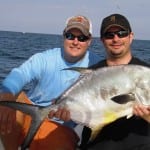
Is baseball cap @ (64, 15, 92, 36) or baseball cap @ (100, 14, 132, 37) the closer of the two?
baseball cap @ (100, 14, 132, 37)

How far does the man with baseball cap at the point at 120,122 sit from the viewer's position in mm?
5242

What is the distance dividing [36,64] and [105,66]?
3.74 ft

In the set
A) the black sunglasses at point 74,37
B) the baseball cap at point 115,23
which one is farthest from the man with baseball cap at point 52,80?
the baseball cap at point 115,23

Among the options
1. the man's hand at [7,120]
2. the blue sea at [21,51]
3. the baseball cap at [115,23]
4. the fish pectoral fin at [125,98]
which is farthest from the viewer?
the blue sea at [21,51]

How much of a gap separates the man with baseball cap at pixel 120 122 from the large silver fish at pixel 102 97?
0.91 ft

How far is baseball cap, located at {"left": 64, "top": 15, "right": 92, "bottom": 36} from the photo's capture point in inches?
236

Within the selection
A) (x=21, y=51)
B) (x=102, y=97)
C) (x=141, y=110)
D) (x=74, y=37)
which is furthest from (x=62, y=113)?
(x=21, y=51)

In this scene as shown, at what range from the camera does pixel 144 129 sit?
17.2 feet

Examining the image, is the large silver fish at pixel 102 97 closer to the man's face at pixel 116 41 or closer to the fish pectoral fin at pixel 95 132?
the fish pectoral fin at pixel 95 132

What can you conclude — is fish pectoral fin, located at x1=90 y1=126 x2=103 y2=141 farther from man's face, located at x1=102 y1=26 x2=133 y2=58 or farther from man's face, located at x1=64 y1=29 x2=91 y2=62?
man's face, located at x1=64 y1=29 x2=91 y2=62

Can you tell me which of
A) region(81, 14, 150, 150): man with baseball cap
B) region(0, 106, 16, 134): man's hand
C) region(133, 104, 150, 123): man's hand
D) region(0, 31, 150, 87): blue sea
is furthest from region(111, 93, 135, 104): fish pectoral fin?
region(0, 31, 150, 87): blue sea

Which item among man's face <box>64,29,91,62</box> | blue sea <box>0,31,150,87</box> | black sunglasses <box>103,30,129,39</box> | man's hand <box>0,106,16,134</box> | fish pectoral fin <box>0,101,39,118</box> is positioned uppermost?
black sunglasses <box>103,30,129,39</box>

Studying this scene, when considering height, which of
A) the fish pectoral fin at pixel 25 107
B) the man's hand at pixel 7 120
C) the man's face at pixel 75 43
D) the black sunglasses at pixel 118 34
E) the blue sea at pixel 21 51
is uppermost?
the black sunglasses at pixel 118 34

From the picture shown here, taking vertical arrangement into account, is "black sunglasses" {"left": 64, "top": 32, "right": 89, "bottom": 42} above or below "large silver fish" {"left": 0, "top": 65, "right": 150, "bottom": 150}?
above
